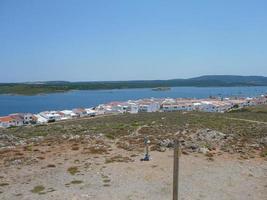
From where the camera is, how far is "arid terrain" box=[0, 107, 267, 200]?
1592 centimetres

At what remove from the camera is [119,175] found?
18.6 meters

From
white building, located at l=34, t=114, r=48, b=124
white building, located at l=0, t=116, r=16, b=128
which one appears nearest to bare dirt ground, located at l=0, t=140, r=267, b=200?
white building, located at l=34, t=114, r=48, b=124

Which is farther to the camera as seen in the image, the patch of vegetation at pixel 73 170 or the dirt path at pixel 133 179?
the patch of vegetation at pixel 73 170

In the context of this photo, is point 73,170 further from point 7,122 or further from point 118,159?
point 7,122

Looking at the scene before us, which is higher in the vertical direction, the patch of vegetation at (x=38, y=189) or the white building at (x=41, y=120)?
the patch of vegetation at (x=38, y=189)

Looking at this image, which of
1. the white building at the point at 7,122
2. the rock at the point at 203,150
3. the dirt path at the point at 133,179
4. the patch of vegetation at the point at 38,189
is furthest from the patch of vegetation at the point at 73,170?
the white building at the point at 7,122

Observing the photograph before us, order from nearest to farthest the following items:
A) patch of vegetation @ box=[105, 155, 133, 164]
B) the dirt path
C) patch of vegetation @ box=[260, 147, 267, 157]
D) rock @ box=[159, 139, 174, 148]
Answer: the dirt path, patch of vegetation @ box=[105, 155, 133, 164], patch of vegetation @ box=[260, 147, 267, 157], rock @ box=[159, 139, 174, 148]

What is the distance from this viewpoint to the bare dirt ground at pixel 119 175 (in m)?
15.6

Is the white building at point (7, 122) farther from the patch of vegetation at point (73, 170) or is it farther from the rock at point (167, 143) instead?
the patch of vegetation at point (73, 170)

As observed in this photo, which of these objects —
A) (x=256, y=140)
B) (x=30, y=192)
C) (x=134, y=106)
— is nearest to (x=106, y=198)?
(x=30, y=192)

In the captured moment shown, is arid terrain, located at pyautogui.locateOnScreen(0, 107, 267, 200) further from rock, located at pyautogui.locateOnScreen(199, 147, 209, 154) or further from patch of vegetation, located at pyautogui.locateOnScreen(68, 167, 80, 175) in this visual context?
rock, located at pyautogui.locateOnScreen(199, 147, 209, 154)

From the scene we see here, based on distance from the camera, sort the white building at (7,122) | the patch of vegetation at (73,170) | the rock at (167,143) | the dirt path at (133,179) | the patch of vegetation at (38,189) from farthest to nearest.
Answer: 1. the white building at (7,122)
2. the rock at (167,143)
3. the patch of vegetation at (73,170)
4. the patch of vegetation at (38,189)
5. the dirt path at (133,179)

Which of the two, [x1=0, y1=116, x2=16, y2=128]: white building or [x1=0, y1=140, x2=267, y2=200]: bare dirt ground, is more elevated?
[x1=0, y1=140, x2=267, y2=200]: bare dirt ground

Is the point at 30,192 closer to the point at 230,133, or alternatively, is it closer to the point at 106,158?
the point at 106,158
